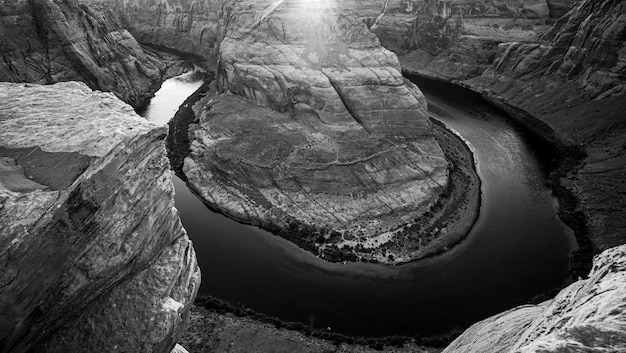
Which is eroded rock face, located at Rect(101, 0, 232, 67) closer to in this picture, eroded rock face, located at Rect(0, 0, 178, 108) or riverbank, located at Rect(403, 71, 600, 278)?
eroded rock face, located at Rect(0, 0, 178, 108)

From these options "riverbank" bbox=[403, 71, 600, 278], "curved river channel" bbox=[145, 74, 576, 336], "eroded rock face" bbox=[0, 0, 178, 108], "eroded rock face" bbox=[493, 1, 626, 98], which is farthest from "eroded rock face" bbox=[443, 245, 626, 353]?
"eroded rock face" bbox=[0, 0, 178, 108]

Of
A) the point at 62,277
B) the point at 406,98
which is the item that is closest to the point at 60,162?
the point at 62,277

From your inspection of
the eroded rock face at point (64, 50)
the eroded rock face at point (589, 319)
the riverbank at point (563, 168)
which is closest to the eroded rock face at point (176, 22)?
the eroded rock face at point (64, 50)

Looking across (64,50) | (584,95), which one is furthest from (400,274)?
(64,50)

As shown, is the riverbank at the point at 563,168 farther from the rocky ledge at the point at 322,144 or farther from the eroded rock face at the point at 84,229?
the eroded rock face at the point at 84,229

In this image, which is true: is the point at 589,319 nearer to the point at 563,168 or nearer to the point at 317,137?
the point at 317,137

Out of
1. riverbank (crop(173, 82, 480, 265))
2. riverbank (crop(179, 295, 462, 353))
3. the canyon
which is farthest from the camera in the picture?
riverbank (crop(173, 82, 480, 265))
